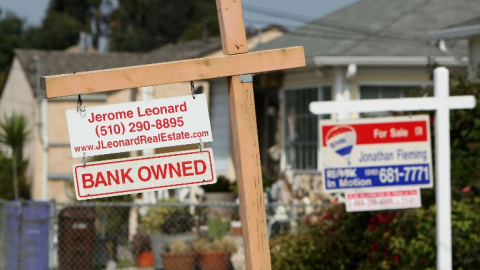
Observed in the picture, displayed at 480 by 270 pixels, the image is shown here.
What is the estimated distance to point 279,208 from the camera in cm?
1648

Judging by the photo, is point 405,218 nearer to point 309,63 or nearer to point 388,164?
point 388,164

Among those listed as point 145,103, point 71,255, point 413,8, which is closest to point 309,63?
point 413,8

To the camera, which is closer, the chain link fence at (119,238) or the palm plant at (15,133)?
the chain link fence at (119,238)

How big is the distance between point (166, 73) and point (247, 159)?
673mm

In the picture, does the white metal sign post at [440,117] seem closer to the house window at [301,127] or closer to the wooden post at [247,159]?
the wooden post at [247,159]

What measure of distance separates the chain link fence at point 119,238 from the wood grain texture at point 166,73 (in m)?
7.14

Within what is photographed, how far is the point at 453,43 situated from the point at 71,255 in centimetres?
694

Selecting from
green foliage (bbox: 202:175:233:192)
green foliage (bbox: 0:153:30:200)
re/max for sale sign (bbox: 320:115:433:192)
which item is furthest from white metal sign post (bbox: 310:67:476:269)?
green foliage (bbox: 0:153:30:200)

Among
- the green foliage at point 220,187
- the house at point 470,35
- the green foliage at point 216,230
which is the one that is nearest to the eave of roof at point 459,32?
the house at point 470,35

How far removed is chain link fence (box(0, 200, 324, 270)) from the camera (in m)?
13.7

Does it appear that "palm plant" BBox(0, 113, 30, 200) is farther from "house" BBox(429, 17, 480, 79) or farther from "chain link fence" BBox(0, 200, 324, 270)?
"house" BBox(429, 17, 480, 79)

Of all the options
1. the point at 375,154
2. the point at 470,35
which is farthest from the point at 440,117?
the point at 470,35

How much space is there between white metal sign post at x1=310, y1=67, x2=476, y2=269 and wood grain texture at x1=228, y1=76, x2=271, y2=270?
239 cm

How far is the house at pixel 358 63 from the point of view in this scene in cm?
1752
